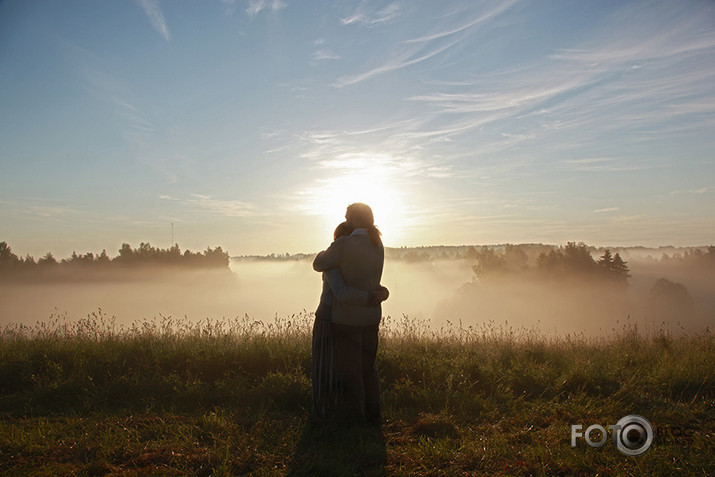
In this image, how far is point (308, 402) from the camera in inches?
225

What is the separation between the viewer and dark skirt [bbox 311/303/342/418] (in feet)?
16.1

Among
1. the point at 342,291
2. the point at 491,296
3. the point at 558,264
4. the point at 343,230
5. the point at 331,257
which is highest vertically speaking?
the point at 343,230

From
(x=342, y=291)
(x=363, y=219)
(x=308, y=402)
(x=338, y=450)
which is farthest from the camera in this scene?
(x=308, y=402)

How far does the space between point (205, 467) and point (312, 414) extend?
4.93ft

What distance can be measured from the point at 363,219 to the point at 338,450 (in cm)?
241

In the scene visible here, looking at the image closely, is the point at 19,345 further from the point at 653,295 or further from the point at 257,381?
the point at 653,295

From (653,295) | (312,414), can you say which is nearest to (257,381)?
(312,414)

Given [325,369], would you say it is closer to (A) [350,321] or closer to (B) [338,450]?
(A) [350,321]

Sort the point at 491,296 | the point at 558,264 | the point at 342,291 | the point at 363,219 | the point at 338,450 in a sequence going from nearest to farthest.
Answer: the point at 338,450
the point at 342,291
the point at 363,219
the point at 558,264
the point at 491,296

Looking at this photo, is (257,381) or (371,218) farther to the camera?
(257,381)

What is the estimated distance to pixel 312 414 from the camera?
5.11 metres

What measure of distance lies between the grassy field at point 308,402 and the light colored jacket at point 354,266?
48.7 inches

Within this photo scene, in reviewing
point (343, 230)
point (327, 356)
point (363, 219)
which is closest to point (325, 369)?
point (327, 356)

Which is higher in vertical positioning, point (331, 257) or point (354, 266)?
point (331, 257)
